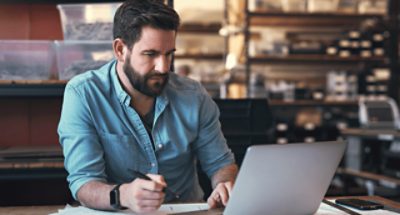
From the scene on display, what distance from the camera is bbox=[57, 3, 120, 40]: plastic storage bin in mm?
2311

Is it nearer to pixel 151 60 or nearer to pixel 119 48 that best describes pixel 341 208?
pixel 151 60

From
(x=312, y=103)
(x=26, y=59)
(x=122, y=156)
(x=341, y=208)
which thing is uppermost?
(x=26, y=59)

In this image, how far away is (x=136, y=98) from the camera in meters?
1.77

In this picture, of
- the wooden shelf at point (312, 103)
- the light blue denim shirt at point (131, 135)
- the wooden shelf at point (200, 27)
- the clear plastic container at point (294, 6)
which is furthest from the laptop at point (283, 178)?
the clear plastic container at point (294, 6)

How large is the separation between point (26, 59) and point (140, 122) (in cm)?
80

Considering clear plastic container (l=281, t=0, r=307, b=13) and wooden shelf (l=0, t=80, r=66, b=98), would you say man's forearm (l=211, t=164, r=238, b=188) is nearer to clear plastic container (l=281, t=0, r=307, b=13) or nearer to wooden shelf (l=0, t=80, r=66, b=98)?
wooden shelf (l=0, t=80, r=66, b=98)

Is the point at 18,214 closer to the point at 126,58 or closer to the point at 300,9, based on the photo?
the point at 126,58

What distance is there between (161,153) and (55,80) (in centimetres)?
75

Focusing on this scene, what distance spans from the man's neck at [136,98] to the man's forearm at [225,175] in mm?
293

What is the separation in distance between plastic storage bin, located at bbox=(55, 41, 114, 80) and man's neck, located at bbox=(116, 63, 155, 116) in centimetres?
54

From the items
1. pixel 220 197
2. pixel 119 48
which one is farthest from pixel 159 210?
pixel 119 48

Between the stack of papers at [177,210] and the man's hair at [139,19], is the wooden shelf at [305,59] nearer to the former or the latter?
the man's hair at [139,19]

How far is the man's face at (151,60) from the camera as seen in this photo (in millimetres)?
1614

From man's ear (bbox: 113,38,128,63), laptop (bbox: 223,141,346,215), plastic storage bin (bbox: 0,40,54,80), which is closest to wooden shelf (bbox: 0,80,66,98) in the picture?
plastic storage bin (bbox: 0,40,54,80)
